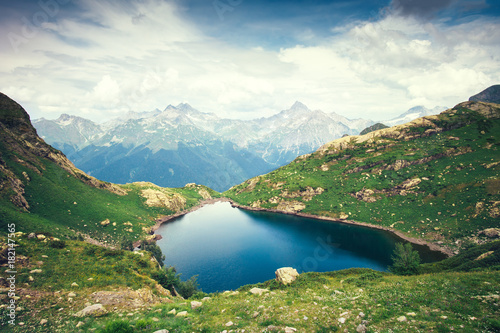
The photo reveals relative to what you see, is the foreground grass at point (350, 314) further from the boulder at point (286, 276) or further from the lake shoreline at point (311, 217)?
the lake shoreline at point (311, 217)

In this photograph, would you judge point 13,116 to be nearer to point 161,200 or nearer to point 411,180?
point 161,200

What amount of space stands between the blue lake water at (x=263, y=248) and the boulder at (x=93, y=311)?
4426cm

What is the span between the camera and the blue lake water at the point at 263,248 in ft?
238

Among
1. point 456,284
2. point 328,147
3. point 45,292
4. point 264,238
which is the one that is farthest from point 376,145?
point 45,292

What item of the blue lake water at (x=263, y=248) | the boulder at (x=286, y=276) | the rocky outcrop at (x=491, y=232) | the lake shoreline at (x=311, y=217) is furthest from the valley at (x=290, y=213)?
the blue lake water at (x=263, y=248)

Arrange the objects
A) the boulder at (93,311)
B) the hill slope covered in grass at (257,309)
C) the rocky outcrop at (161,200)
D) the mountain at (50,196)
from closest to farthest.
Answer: the hill slope covered in grass at (257,309), the boulder at (93,311), the mountain at (50,196), the rocky outcrop at (161,200)

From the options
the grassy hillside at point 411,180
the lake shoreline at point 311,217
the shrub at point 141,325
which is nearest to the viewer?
the shrub at point 141,325

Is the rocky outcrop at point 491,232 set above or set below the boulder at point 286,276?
below

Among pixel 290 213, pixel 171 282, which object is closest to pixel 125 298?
pixel 171 282

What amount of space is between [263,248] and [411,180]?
9916 cm

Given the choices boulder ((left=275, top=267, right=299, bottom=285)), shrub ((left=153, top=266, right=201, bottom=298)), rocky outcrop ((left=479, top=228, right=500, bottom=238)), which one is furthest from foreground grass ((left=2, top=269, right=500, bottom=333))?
rocky outcrop ((left=479, top=228, right=500, bottom=238))

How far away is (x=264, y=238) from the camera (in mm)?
103875

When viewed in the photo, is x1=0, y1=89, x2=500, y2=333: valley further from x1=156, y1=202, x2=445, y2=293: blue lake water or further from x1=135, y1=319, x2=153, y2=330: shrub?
x1=156, y1=202, x2=445, y2=293: blue lake water

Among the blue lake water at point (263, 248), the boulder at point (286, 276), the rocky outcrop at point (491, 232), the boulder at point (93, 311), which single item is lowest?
the blue lake water at point (263, 248)
